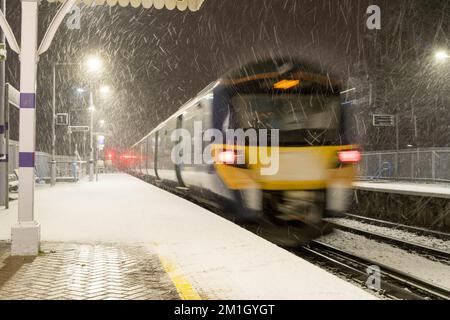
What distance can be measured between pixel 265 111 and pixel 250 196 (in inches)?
64.6

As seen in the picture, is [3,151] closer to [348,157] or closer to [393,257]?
[348,157]

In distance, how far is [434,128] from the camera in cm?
3516

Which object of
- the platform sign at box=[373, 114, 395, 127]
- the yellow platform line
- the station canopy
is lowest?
the yellow platform line

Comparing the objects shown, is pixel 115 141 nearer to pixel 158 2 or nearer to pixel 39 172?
pixel 39 172

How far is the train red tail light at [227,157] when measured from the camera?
9742 millimetres

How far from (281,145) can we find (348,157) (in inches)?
50.3

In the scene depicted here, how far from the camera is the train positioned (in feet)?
31.3

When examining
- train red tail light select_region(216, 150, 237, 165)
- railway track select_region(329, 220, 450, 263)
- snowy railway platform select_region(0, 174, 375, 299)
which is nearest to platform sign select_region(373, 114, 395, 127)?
railway track select_region(329, 220, 450, 263)

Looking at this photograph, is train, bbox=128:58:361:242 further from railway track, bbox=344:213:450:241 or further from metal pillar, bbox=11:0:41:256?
metal pillar, bbox=11:0:41:256

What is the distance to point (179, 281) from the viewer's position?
527 cm

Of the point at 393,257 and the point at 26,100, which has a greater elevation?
the point at 26,100

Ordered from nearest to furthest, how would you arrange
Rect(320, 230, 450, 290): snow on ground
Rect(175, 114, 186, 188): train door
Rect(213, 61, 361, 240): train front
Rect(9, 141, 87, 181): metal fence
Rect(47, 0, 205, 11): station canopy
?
Rect(320, 230, 450, 290): snow on ground < Rect(213, 61, 361, 240): train front < Rect(47, 0, 205, 11): station canopy < Rect(175, 114, 186, 188): train door < Rect(9, 141, 87, 181): metal fence

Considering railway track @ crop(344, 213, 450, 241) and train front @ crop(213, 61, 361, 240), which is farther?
railway track @ crop(344, 213, 450, 241)

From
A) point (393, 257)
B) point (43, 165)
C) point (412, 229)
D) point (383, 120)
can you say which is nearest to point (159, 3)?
point (393, 257)
